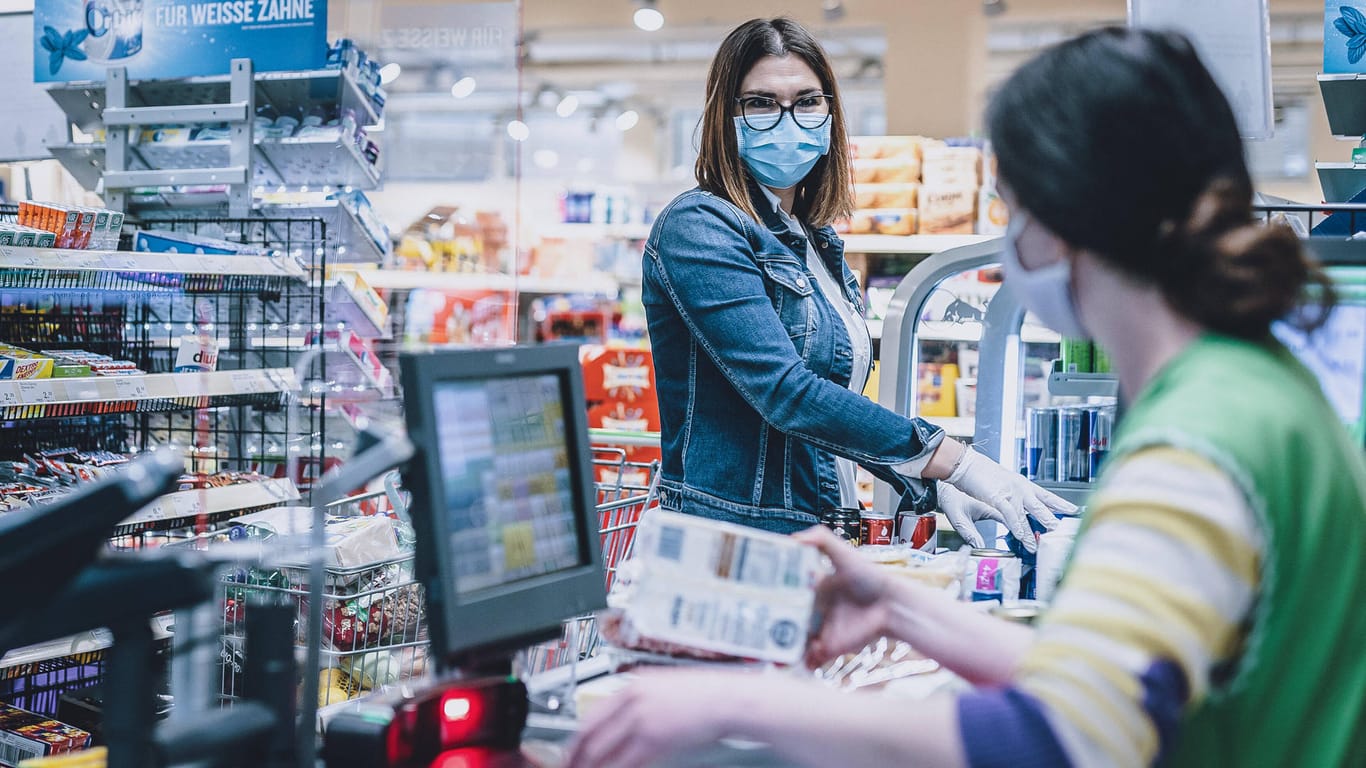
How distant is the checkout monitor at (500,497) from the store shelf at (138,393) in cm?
157

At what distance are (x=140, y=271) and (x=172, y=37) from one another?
47.9 inches

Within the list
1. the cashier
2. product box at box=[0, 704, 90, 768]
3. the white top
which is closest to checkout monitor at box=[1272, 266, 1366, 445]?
the cashier

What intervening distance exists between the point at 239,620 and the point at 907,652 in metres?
A: 1.24

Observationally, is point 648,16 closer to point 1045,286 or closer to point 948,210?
point 948,210

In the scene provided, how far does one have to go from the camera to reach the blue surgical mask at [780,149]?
2436 mm

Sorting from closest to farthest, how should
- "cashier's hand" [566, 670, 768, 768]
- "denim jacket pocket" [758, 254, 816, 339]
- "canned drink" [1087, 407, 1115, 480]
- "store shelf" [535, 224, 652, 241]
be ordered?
"cashier's hand" [566, 670, 768, 768], "denim jacket pocket" [758, 254, 816, 339], "canned drink" [1087, 407, 1115, 480], "store shelf" [535, 224, 652, 241]

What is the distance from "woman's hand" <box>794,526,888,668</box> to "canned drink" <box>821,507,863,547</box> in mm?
742

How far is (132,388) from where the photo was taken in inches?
123

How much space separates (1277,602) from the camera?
0.89 m

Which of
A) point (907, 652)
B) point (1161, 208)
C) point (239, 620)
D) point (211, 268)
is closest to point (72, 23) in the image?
point (211, 268)

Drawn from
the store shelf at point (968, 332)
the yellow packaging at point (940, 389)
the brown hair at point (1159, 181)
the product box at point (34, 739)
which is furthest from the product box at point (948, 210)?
the brown hair at point (1159, 181)

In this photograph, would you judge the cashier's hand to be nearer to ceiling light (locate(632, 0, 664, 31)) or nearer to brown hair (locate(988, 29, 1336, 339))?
brown hair (locate(988, 29, 1336, 339))

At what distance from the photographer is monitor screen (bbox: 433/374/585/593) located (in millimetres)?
1251

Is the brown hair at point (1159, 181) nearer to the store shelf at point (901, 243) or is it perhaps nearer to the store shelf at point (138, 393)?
the store shelf at point (138, 393)
